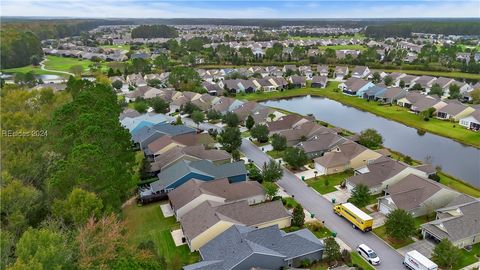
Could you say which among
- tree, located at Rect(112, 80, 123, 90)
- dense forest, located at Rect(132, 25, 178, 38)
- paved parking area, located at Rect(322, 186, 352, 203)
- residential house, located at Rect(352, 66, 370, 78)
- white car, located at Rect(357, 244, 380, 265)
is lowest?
paved parking area, located at Rect(322, 186, 352, 203)

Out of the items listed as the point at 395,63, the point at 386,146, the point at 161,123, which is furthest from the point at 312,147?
the point at 395,63

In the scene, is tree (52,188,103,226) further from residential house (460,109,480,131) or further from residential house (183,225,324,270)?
residential house (460,109,480,131)

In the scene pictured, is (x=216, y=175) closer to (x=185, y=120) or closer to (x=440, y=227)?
(x=440, y=227)

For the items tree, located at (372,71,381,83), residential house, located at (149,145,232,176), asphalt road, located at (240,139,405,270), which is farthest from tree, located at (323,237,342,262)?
tree, located at (372,71,381,83)

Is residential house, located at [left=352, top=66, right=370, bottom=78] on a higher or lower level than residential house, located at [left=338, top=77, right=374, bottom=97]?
higher

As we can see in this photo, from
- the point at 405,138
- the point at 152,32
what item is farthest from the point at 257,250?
the point at 152,32

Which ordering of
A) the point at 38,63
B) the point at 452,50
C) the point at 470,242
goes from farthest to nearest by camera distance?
the point at 38,63, the point at 452,50, the point at 470,242

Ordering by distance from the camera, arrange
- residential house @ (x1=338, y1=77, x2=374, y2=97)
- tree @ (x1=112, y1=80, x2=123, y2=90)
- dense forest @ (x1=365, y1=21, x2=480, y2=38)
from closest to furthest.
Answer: residential house @ (x1=338, y1=77, x2=374, y2=97), tree @ (x1=112, y1=80, x2=123, y2=90), dense forest @ (x1=365, y1=21, x2=480, y2=38)
